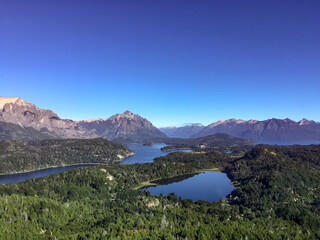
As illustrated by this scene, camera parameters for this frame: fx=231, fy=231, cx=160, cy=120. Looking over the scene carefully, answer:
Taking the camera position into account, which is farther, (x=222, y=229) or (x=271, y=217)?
(x=271, y=217)

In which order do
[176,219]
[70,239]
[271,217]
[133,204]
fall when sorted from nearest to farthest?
[70,239], [176,219], [271,217], [133,204]

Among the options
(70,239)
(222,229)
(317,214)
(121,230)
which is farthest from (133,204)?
(317,214)

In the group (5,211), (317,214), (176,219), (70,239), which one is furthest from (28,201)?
(317,214)

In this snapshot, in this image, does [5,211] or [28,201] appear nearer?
[5,211]

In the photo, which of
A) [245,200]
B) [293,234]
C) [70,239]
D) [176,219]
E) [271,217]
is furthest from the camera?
[245,200]

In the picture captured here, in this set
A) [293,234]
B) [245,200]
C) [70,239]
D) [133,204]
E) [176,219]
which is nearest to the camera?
[70,239]

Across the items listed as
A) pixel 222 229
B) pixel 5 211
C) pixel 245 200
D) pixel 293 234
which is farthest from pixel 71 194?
pixel 293 234

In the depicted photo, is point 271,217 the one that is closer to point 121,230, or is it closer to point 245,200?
point 245,200

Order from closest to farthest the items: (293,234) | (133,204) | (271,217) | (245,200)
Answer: (293,234), (271,217), (133,204), (245,200)

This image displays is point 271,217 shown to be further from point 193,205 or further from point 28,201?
point 28,201
